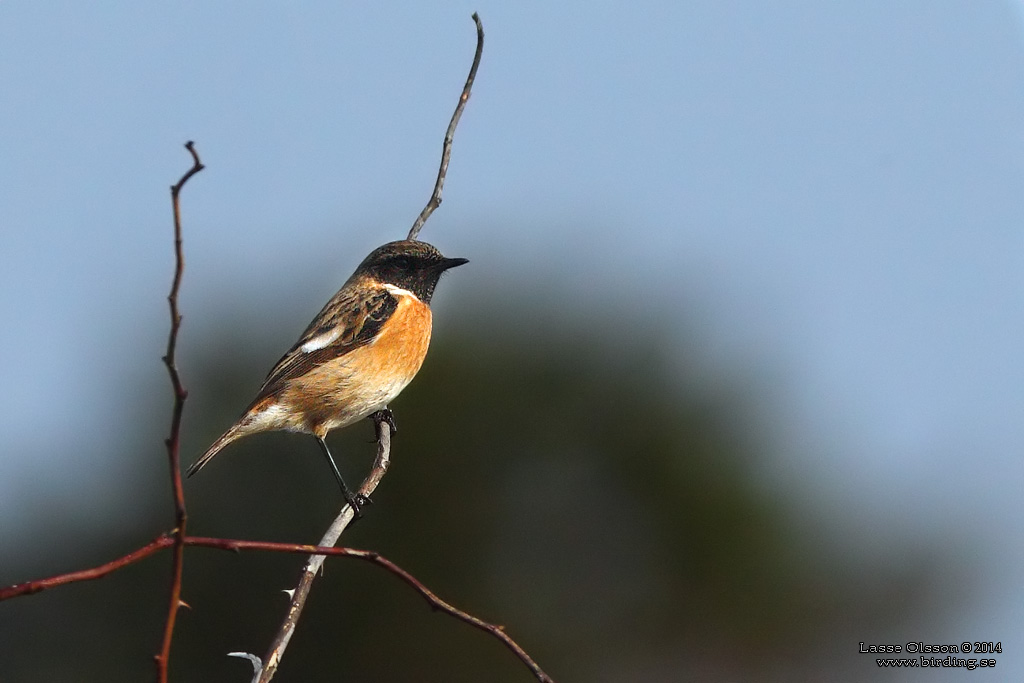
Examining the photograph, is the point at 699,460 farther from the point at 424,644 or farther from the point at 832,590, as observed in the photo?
the point at 424,644

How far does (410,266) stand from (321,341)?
717mm

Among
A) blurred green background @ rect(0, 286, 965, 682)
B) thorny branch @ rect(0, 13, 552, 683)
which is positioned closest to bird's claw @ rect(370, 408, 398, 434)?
thorny branch @ rect(0, 13, 552, 683)

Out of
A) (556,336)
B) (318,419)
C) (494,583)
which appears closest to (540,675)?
(318,419)

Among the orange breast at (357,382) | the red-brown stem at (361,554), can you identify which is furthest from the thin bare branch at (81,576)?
the orange breast at (357,382)

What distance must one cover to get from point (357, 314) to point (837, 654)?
53.2 ft

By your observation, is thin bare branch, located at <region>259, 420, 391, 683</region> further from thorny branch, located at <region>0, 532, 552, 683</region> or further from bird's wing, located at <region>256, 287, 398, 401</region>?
bird's wing, located at <region>256, 287, 398, 401</region>

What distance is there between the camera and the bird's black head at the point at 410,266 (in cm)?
716

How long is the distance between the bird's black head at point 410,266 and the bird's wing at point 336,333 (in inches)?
5.7

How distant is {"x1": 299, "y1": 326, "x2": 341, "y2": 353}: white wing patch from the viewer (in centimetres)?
711

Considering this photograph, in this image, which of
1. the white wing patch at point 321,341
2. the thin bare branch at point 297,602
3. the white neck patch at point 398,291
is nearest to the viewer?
the thin bare branch at point 297,602

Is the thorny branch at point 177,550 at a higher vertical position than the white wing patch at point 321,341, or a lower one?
higher

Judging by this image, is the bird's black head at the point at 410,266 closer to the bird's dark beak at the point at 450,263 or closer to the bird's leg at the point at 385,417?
the bird's dark beak at the point at 450,263

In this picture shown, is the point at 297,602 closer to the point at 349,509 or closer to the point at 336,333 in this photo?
the point at 349,509

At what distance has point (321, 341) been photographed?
715 centimetres
